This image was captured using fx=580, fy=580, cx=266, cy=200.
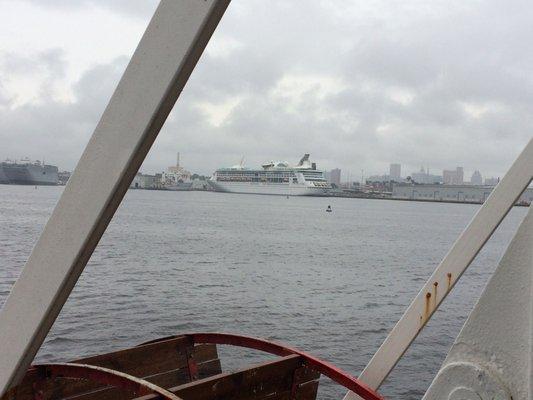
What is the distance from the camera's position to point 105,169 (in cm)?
124

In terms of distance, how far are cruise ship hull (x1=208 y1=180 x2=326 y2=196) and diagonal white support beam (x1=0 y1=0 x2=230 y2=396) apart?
142 meters

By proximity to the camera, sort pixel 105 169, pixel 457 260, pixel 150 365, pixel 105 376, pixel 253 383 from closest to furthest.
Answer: pixel 105 169 → pixel 457 260 → pixel 105 376 → pixel 253 383 → pixel 150 365

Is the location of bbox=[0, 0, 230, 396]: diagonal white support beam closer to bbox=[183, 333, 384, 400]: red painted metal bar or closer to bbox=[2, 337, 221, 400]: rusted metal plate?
bbox=[183, 333, 384, 400]: red painted metal bar

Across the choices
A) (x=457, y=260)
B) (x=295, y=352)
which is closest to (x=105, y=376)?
(x=295, y=352)

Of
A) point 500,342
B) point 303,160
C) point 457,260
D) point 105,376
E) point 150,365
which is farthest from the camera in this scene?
point 303,160

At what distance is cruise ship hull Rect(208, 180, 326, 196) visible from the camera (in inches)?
5694

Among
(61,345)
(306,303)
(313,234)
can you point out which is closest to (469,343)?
(61,345)

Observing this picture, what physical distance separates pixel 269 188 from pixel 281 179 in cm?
502

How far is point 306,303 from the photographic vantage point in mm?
20766

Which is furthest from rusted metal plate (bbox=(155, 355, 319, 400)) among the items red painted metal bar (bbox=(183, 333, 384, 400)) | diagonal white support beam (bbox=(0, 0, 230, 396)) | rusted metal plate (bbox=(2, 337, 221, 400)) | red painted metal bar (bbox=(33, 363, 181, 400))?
diagonal white support beam (bbox=(0, 0, 230, 396))

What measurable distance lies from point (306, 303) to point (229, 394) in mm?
16011

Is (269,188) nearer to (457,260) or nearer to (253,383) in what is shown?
(253,383)

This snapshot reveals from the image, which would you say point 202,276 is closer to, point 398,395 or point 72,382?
point 398,395

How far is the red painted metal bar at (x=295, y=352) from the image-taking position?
4086 mm
